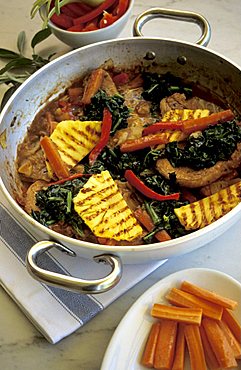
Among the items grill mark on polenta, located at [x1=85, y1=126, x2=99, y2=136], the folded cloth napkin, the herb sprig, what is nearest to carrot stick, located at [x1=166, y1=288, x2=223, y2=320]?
the folded cloth napkin

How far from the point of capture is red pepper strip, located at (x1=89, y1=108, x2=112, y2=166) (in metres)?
2.21

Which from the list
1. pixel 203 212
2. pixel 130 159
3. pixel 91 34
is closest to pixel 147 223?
pixel 203 212

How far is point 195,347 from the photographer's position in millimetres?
1704

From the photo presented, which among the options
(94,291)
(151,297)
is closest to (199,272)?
(151,297)

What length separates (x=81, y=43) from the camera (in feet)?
8.42

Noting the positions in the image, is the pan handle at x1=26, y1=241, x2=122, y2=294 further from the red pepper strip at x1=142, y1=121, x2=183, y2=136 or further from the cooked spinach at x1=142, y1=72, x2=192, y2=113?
the cooked spinach at x1=142, y1=72, x2=192, y2=113

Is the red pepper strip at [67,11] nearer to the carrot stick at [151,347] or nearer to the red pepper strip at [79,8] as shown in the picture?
the red pepper strip at [79,8]

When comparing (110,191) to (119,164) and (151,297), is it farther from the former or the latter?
(151,297)

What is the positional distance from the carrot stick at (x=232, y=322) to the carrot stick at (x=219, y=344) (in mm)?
39

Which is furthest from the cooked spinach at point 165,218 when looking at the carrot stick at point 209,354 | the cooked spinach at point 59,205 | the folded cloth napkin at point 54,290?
the carrot stick at point 209,354

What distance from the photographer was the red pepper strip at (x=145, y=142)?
2164 mm

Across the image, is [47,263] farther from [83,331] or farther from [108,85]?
[108,85]

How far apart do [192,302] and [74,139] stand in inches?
31.5

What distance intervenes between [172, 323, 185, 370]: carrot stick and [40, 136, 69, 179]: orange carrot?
0.73 m
